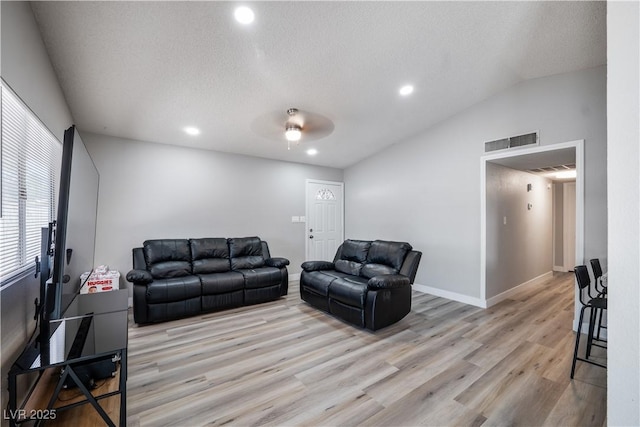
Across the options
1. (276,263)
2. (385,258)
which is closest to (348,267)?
(385,258)

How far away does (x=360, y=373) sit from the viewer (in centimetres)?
220

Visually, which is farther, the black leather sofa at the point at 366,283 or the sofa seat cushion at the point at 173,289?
the sofa seat cushion at the point at 173,289

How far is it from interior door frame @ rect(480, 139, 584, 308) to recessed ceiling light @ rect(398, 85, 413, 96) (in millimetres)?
1450

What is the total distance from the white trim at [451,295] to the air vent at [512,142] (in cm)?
214

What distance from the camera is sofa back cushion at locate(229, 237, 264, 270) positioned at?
4219mm

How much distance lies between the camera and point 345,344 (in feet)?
8.84

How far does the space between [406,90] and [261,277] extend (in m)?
3.19

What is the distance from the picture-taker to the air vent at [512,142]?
3372 millimetres

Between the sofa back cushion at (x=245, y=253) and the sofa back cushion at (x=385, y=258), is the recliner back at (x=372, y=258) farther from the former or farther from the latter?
the sofa back cushion at (x=245, y=253)


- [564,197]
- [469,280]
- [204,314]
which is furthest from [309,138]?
[564,197]

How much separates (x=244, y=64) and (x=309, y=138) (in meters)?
1.77

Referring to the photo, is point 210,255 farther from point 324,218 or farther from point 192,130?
point 324,218

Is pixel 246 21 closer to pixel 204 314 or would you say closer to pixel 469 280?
pixel 204 314

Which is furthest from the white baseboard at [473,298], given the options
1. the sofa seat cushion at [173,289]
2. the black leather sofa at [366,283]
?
the sofa seat cushion at [173,289]
